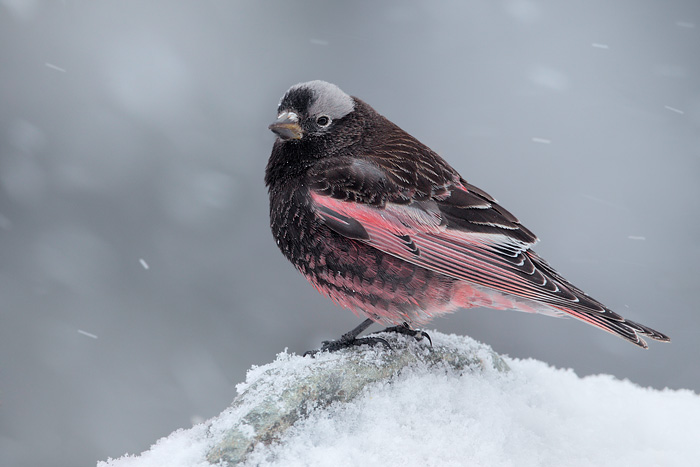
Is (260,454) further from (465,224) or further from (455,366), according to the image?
(465,224)

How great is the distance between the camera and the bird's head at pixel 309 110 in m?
3.64

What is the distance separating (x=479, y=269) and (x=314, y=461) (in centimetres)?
134

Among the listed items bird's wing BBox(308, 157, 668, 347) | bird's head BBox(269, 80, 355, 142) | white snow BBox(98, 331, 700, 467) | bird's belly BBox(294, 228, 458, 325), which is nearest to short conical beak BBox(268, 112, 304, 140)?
bird's head BBox(269, 80, 355, 142)

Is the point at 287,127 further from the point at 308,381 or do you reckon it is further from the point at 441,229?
the point at 308,381

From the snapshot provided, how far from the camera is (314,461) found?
2580 mm

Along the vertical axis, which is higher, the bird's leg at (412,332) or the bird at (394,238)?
the bird at (394,238)

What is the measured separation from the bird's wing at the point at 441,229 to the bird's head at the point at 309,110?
28cm

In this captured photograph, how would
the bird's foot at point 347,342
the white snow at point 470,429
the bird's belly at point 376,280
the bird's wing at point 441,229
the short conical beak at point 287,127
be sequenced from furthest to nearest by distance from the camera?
the short conical beak at point 287,127
the bird's foot at point 347,342
the bird's belly at point 376,280
the bird's wing at point 441,229
the white snow at point 470,429

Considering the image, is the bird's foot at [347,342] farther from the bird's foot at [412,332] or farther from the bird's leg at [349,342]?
the bird's foot at [412,332]

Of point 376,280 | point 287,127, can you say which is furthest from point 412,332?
point 287,127

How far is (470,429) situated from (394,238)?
1046 mm

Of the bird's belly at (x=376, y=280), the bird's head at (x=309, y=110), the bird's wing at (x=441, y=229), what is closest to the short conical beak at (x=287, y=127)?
the bird's head at (x=309, y=110)

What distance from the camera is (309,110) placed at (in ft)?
12.0

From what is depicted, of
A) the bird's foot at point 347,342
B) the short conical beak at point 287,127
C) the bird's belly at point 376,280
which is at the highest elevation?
the short conical beak at point 287,127
